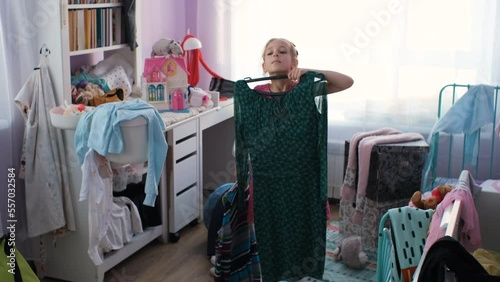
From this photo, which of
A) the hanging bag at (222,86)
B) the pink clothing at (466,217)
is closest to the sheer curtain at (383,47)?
the hanging bag at (222,86)

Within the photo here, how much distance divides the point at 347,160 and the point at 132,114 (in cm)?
148

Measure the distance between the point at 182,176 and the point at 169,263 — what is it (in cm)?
51

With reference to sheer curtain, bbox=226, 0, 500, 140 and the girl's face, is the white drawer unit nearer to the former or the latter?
sheer curtain, bbox=226, 0, 500, 140

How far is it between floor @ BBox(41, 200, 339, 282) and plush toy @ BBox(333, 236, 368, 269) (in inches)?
27.8

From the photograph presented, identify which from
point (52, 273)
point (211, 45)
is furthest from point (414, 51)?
point (52, 273)

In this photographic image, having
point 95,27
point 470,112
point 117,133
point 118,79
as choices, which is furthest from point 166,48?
point 470,112

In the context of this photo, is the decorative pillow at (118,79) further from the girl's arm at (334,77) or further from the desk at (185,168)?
the girl's arm at (334,77)

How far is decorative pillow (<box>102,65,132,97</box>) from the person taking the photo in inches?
149

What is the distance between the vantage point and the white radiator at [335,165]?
4.55 m

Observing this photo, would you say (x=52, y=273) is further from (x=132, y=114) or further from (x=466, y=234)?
→ (x=466, y=234)

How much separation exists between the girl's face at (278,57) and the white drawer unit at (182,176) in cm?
108

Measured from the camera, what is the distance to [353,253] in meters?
3.60

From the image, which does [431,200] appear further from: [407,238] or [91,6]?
[91,6]

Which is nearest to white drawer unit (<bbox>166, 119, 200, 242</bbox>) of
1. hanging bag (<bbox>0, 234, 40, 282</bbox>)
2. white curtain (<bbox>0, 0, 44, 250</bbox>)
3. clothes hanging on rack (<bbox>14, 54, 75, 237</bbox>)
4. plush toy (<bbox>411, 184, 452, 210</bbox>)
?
clothes hanging on rack (<bbox>14, 54, 75, 237</bbox>)
